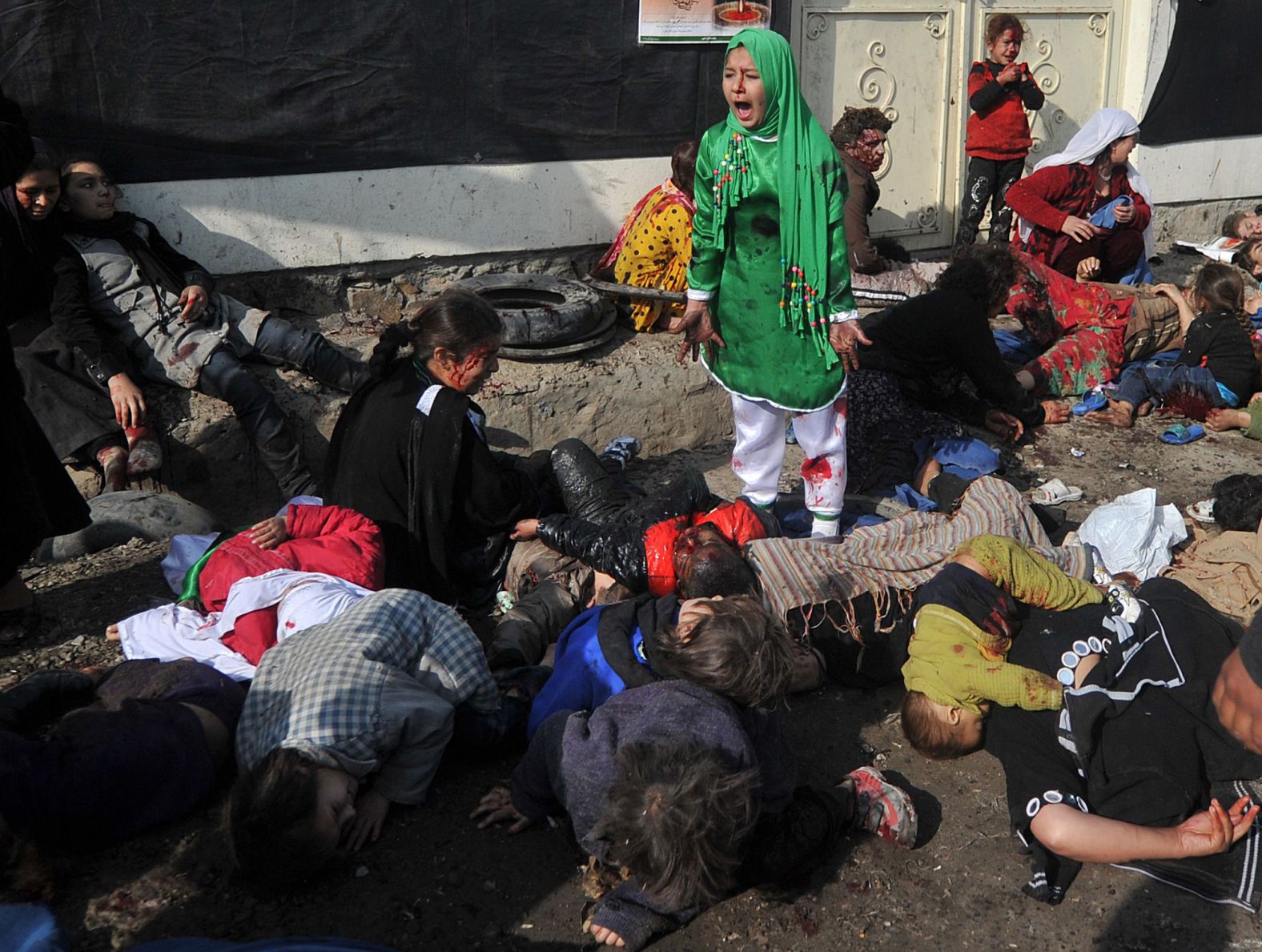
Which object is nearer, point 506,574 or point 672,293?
point 506,574

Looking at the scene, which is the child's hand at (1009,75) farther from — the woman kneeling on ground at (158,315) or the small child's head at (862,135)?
the woman kneeling on ground at (158,315)

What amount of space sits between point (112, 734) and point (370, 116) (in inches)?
152

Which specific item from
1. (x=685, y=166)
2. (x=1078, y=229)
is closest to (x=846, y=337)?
(x=685, y=166)

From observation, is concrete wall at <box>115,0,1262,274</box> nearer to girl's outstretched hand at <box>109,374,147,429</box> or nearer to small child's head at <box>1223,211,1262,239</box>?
girl's outstretched hand at <box>109,374,147,429</box>

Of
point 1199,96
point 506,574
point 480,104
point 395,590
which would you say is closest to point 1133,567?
point 506,574

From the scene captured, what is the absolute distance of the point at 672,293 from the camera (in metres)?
5.82

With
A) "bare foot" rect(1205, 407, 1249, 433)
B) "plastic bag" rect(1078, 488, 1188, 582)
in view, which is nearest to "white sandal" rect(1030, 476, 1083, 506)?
"plastic bag" rect(1078, 488, 1188, 582)

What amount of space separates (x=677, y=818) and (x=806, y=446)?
2126 mm

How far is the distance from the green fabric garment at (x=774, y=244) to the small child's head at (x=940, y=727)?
1.26 metres

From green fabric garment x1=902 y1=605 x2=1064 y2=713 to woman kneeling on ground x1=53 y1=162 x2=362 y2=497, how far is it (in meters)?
2.77

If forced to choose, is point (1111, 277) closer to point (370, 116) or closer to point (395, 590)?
point (370, 116)

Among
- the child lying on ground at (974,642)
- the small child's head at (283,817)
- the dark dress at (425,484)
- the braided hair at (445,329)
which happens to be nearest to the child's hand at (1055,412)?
the child lying on ground at (974,642)

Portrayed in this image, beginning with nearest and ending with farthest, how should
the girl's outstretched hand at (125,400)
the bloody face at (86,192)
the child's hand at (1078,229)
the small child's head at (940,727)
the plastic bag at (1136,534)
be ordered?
the small child's head at (940,727), the plastic bag at (1136,534), the girl's outstretched hand at (125,400), the bloody face at (86,192), the child's hand at (1078,229)

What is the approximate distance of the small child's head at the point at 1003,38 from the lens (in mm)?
7199
